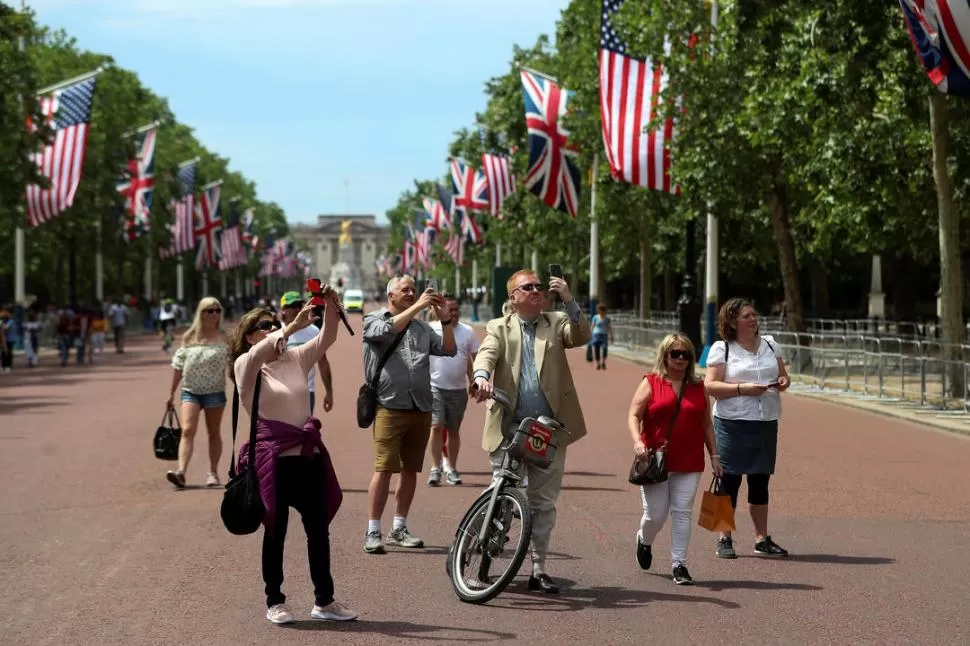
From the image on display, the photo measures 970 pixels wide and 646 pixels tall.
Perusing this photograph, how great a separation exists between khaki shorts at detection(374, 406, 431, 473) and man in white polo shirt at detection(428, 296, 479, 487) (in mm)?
3049

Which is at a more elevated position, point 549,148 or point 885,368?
point 549,148

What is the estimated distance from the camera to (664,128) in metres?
33.0

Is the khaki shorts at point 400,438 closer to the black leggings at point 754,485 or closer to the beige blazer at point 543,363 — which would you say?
the beige blazer at point 543,363

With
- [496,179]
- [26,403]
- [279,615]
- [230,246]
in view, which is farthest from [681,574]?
[230,246]

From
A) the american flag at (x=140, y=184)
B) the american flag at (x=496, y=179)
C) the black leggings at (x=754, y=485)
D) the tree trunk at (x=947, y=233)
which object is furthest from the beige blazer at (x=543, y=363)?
the american flag at (x=140, y=184)

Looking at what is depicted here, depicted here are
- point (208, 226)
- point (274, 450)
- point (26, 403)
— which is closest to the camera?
point (274, 450)

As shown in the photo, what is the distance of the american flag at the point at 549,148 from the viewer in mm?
43688

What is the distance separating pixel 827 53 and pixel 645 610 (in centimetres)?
1603

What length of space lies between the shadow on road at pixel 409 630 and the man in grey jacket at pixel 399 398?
2089 mm

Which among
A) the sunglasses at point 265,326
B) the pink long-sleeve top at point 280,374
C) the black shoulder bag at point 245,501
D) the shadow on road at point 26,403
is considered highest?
the sunglasses at point 265,326

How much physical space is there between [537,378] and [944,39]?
9.72m

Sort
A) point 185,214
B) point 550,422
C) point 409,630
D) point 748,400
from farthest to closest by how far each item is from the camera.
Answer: point 185,214
point 748,400
point 550,422
point 409,630

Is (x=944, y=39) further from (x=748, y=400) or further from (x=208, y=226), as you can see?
(x=208, y=226)

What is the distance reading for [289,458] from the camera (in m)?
7.83
